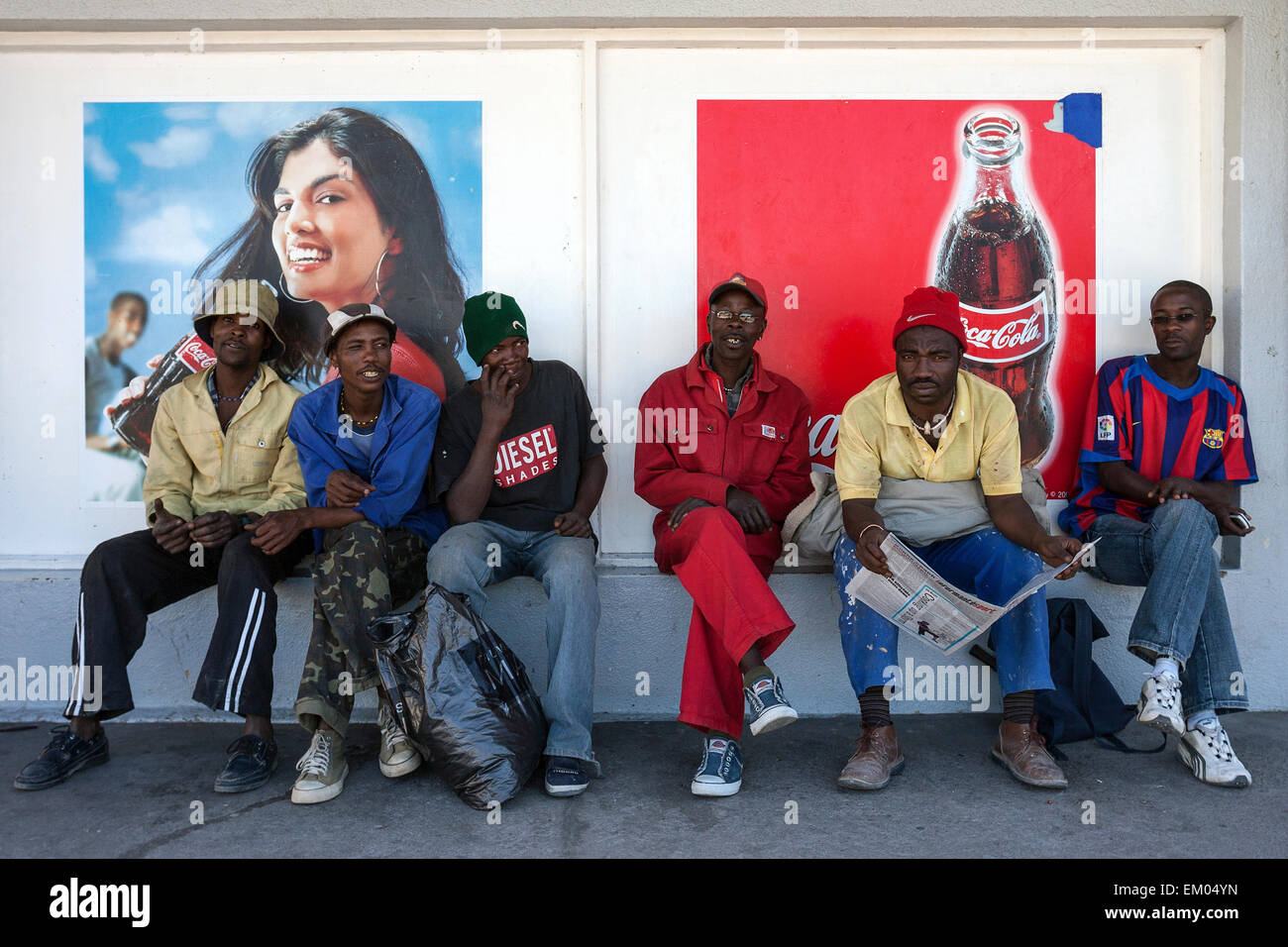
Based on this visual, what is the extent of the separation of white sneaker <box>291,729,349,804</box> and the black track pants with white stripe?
26 cm

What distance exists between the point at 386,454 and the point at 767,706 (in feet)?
5.47

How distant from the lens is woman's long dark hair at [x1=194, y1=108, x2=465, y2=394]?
4195 mm

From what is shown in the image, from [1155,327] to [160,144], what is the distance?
4.36 metres

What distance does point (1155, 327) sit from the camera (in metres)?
3.87

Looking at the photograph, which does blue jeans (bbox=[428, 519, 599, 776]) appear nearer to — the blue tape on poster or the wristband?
the wristband

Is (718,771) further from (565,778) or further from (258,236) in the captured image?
(258,236)

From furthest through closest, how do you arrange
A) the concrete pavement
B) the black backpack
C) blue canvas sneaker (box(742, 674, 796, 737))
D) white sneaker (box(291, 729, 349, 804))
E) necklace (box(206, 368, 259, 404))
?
necklace (box(206, 368, 259, 404)) < the black backpack < white sneaker (box(291, 729, 349, 804)) < blue canvas sneaker (box(742, 674, 796, 737)) < the concrete pavement

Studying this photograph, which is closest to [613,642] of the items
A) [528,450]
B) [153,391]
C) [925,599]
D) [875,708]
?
[528,450]

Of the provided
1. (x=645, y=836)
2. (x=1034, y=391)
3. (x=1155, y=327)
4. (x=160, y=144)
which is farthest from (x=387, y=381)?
(x=1155, y=327)

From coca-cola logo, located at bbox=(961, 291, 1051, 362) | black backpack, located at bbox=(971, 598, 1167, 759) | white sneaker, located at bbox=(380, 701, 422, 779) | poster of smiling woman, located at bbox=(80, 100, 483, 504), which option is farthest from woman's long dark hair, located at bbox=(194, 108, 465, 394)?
black backpack, located at bbox=(971, 598, 1167, 759)

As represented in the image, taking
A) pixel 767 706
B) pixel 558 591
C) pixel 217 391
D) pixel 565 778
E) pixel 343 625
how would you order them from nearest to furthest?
pixel 767 706 → pixel 565 778 → pixel 343 625 → pixel 558 591 → pixel 217 391

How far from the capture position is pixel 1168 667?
322cm

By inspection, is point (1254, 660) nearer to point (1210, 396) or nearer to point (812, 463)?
point (1210, 396)

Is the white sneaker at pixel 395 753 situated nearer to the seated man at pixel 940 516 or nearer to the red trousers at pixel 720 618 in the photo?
the red trousers at pixel 720 618
